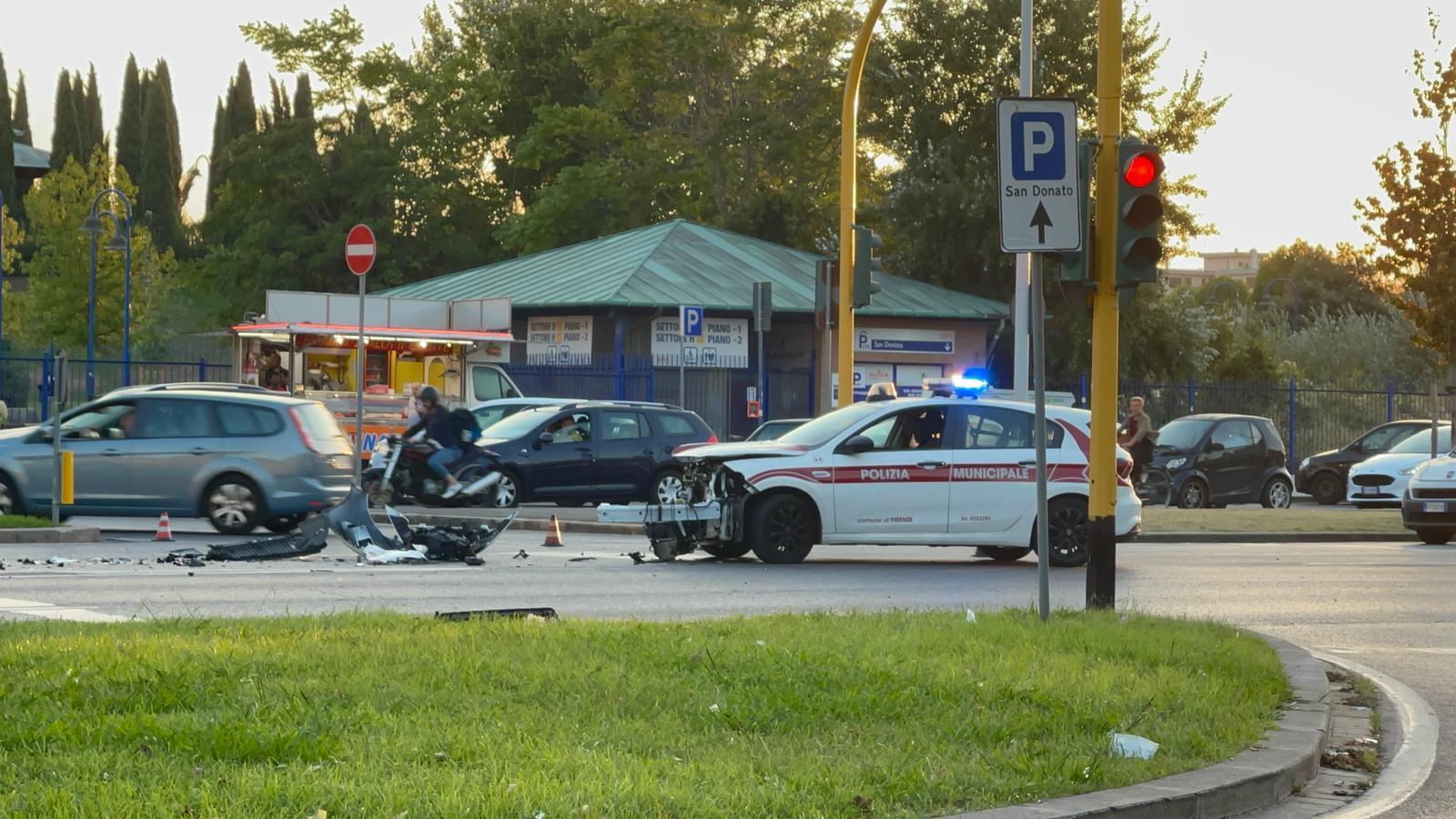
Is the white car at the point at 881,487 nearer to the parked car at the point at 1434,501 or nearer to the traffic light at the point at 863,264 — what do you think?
the traffic light at the point at 863,264

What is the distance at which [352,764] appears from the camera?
5.87 meters

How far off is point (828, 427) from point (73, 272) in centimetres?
A: 4731

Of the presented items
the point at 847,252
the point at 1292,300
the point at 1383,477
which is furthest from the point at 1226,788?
the point at 1292,300

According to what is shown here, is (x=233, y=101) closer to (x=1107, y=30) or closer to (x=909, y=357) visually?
(x=909, y=357)

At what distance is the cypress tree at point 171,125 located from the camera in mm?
111562

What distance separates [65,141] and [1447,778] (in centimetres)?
11317

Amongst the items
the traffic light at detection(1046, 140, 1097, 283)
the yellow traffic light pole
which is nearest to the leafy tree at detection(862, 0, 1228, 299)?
the yellow traffic light pole

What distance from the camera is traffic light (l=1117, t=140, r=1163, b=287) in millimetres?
10633

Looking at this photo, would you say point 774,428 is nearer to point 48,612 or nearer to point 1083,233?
point 48,612

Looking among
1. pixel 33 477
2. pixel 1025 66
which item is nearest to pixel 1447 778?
pixel 33 477

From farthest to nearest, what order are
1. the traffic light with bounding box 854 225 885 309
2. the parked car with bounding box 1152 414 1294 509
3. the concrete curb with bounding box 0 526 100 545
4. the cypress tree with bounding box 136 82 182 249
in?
the cypress tree with bounding box 136 82 182 249 < the parked car with bounding box 1152 414 1294 509 < the traffic light with bounding box 854 225 885 309 < the concrete curb with bounding box 0 526 100 545

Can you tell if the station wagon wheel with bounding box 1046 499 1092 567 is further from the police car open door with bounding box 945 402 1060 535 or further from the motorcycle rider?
the motorcycle rider

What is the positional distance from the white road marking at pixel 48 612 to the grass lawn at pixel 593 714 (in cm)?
146

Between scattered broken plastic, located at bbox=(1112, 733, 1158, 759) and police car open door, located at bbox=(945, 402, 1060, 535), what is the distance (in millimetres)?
10362
